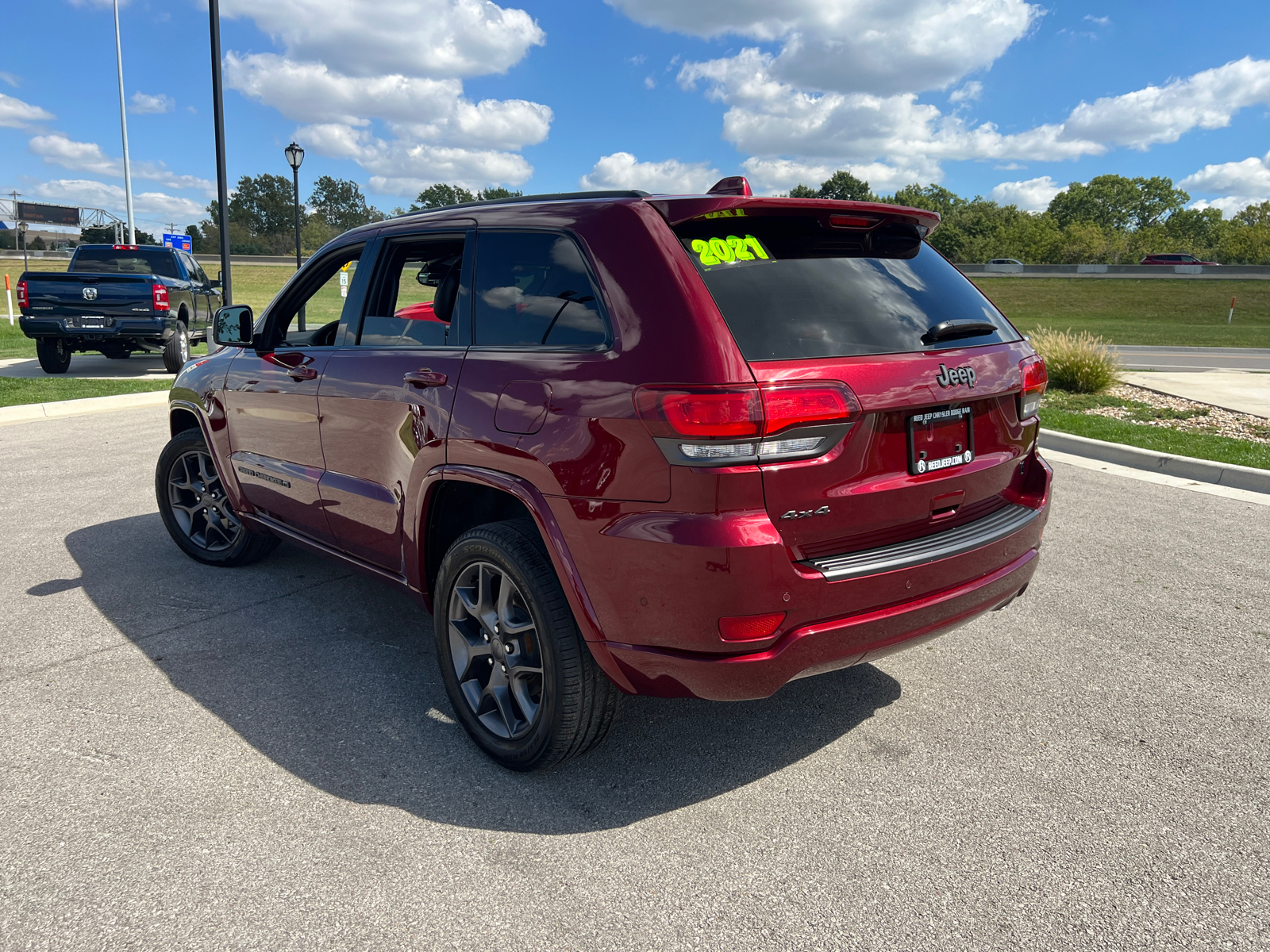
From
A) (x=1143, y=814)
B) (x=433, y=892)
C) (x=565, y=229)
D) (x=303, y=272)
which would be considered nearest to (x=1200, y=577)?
(x=1143, y=814)

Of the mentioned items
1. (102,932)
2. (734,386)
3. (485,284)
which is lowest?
(102,932)

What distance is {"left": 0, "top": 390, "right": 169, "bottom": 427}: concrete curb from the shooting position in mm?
9977

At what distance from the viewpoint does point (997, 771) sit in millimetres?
3020

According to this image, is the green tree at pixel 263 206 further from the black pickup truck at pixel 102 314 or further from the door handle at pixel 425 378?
the door handle at pixel 425 378

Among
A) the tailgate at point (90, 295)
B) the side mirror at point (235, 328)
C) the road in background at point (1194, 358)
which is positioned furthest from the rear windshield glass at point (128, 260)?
the road in background at point (1194, 358)

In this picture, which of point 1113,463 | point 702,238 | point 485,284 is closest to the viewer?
point 702,238

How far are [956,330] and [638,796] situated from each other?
1.83 meters

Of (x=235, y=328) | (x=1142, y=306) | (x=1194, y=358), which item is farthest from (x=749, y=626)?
(x=1142, y=306)

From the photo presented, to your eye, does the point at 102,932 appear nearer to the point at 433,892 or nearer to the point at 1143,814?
the point at 433,892

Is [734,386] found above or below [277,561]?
above

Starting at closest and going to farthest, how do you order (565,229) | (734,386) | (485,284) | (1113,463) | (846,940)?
(846,940) < (734,386) < (565,229) < (485,284) < (1113,463)

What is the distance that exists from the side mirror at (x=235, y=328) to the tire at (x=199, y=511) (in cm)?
81

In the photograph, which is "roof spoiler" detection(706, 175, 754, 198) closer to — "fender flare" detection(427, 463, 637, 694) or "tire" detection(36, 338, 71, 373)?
"fender flare" detection(427, 463, 637, 694)

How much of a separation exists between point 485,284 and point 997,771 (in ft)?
7.95
